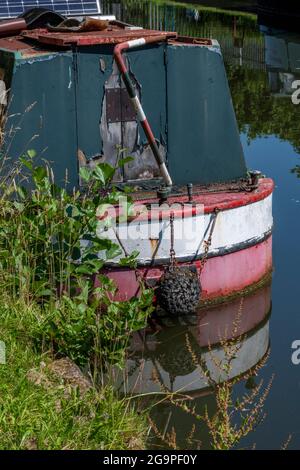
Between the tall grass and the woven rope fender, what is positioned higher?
the tall grass

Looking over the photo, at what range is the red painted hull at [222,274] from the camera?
8344 mm

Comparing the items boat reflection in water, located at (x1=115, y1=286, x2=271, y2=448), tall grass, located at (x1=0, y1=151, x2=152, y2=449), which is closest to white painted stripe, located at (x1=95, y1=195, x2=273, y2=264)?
boat reflection in water, located at (x1=115, y1=286, x2=271, y2=448)

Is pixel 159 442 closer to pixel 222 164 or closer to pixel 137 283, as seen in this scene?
pixel 137 283

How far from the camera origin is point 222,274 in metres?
8.78

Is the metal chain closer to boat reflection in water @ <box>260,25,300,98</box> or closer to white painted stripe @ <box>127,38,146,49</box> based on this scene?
white painted stripe @ <box>127,38,146,49</box>

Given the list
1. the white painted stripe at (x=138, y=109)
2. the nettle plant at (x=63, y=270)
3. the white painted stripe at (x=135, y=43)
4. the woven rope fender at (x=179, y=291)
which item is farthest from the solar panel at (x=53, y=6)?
the nettle plant at (x=63, y=270)

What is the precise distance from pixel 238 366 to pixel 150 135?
7.09ft

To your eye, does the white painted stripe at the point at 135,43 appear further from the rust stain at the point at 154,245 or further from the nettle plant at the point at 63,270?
the nettle plant at the point at 63,270

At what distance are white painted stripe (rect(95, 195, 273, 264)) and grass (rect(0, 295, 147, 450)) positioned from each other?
252 centimetres

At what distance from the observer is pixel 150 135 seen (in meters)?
8.37

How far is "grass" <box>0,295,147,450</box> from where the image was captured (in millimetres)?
4840

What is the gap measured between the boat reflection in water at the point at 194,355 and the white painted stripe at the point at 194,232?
62 centimetres

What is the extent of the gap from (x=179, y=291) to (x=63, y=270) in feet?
6.15
